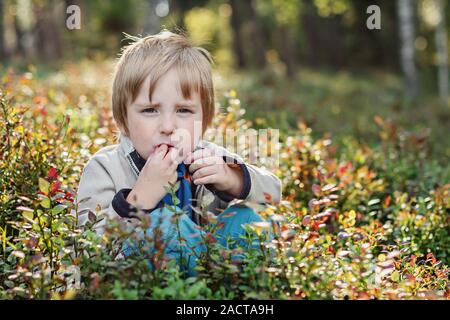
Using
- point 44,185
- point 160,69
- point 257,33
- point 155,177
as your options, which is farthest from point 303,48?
point 44,185

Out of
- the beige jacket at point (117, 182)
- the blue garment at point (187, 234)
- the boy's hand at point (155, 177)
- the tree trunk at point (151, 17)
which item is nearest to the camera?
the blue garment at point (187, 234)

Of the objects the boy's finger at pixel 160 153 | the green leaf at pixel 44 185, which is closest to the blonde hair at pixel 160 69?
the boy's finger at pixel 160 153

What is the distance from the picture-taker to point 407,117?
9.89 meters

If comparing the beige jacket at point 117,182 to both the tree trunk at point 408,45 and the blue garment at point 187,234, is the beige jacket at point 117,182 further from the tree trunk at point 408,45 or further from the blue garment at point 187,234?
the tree trunk at point 408,45

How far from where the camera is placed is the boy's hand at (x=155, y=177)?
2.89 meters

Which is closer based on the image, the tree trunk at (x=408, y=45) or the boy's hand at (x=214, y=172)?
the boy's hand at (x=214, y=172)

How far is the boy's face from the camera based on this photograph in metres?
3.08

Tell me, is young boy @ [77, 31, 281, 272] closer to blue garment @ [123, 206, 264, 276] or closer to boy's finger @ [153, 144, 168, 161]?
boy's finger @ [153, 144, 168, 161]

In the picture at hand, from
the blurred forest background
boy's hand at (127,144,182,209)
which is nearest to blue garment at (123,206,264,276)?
boy's hand at (127,144,182,209)

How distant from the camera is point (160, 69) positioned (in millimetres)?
3117

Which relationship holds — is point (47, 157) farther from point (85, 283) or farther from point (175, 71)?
point (85, 283)

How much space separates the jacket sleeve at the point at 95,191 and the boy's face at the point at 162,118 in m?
0.24

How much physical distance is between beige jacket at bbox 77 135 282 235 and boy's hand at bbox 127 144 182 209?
0.15m

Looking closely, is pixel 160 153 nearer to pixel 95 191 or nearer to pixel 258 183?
pixel 95 191
